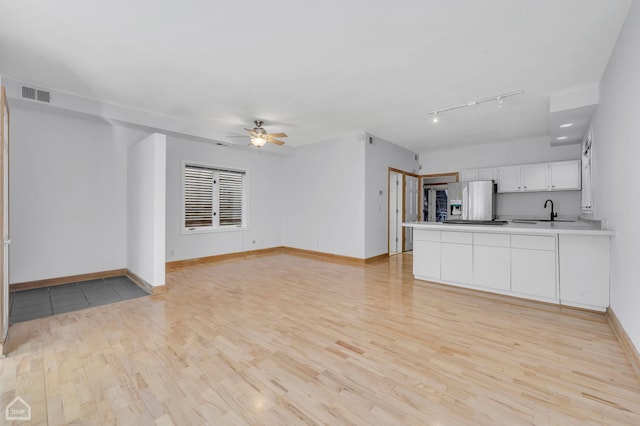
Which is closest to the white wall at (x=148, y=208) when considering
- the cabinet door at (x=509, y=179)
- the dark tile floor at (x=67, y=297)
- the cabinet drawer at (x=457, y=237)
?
the dark tile floor at (x=67, y=297)

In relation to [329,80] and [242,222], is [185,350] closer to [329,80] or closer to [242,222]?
[329,80]

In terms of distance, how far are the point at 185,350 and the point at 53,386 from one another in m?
0.86

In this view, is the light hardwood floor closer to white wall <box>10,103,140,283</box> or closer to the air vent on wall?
white wall <box>10,103,140,283</box>

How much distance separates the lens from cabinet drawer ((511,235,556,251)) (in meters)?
3.58

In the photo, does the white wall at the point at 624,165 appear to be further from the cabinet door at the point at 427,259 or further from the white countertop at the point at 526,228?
the cabinet door at the point at 427,259

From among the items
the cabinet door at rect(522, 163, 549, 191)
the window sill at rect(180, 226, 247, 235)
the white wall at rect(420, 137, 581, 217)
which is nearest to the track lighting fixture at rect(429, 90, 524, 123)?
the cabinet door at rect(522, 163, 549, 191)

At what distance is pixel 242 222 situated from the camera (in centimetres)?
727

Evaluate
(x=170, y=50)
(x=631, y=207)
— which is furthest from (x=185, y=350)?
(x=631, y=207)

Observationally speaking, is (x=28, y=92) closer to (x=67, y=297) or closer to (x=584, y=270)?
(x=67, y=297)

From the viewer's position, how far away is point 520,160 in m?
6.63

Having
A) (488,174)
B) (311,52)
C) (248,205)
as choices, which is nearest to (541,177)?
(488,174)

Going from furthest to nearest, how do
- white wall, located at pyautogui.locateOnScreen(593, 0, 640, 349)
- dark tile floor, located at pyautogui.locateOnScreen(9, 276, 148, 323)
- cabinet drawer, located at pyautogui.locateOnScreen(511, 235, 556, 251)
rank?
1. cabinet drawer, located at pyautogui.locateOnScreen(511, 235, 556, 251)
2. dark tile floor, located at pyautogui.locateOnScreen(9, 276, 148, 323)
3. white wall, located at pyautogui.locateOnScreen(593, 0, 640, 349)

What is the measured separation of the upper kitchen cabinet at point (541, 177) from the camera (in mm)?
5840

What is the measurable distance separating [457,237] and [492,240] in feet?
1.54
